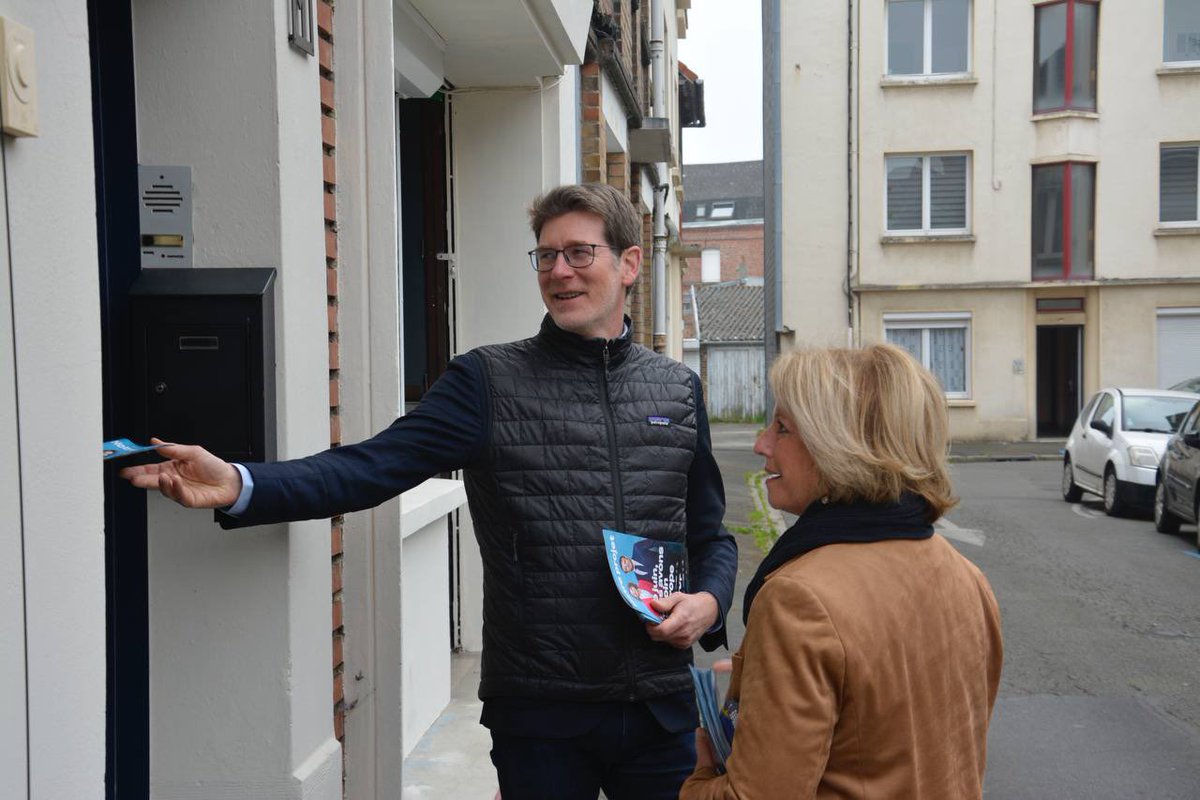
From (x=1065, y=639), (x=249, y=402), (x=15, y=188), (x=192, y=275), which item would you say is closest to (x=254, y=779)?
(x=249, y=402)

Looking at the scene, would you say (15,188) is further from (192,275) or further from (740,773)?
(740,773)

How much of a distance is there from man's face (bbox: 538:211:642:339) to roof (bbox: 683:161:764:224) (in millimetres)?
61439

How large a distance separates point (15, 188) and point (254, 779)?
1609 millimetres

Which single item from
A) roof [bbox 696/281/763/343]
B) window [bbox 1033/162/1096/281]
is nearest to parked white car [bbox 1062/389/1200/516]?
window [bbox 1033/162/1096/281]

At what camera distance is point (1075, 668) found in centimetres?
732

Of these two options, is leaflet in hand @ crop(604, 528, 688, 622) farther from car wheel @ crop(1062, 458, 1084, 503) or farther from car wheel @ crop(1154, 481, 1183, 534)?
car wheel @ crop(1062, 458, 1084, 503)

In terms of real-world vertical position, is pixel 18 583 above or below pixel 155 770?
above

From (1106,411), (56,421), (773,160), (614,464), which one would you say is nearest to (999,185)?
(773,160)

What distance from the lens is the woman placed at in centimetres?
190

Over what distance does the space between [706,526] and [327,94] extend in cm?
158

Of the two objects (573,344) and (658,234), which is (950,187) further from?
(573,344)

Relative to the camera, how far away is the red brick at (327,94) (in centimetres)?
326

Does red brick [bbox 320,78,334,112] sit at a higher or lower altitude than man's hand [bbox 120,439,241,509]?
higher

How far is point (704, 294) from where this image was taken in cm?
5050
